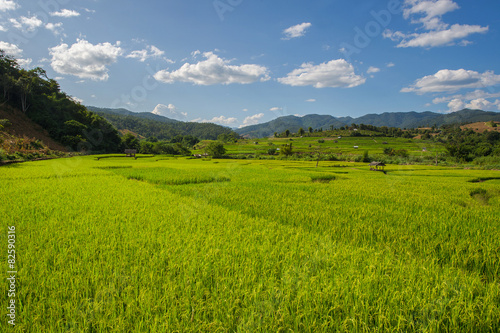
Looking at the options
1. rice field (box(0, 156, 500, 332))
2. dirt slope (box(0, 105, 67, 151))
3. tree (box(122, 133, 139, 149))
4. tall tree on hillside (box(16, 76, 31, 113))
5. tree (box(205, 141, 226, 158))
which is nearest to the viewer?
rice field (box(0, 156, 500, 332))

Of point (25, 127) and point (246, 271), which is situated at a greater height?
point (25, 127)

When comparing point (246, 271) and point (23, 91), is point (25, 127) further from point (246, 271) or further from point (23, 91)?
point (246, 271)

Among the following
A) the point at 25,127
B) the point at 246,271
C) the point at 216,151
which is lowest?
the point at 246,271

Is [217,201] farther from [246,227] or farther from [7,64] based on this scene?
[7,64]

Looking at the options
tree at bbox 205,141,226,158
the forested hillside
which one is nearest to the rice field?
tree at bbox 205,141,226,158

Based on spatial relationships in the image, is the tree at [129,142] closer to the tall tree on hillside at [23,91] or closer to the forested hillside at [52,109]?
the forested hillside at [52,109]

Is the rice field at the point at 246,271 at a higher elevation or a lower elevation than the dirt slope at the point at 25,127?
lower

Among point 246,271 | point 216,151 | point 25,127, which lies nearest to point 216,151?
point 216,151

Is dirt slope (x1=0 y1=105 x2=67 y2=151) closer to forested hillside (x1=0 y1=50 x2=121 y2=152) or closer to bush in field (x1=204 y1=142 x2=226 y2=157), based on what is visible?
forested hillside (x1=0 y1=50 x2=121 y2=152)

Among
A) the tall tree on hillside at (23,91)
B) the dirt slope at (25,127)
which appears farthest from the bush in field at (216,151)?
the tall tree on hillside at (23,91)

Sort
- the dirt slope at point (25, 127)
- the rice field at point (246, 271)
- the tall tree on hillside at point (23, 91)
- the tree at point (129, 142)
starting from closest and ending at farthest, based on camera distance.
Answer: the rice field at point (246, 271) < the dirt slope at point (25, 127) < the tall tree on hillside at point (23, 91) < the tree at point (129, 142)

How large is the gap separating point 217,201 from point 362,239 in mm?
4841

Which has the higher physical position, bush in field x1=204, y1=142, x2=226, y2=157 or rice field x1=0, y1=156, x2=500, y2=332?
bush in field x1=204, y1=142, x2=226, y2=157

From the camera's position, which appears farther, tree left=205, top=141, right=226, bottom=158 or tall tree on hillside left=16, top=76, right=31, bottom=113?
tree left=205, top=141, right=226, bottom=158
